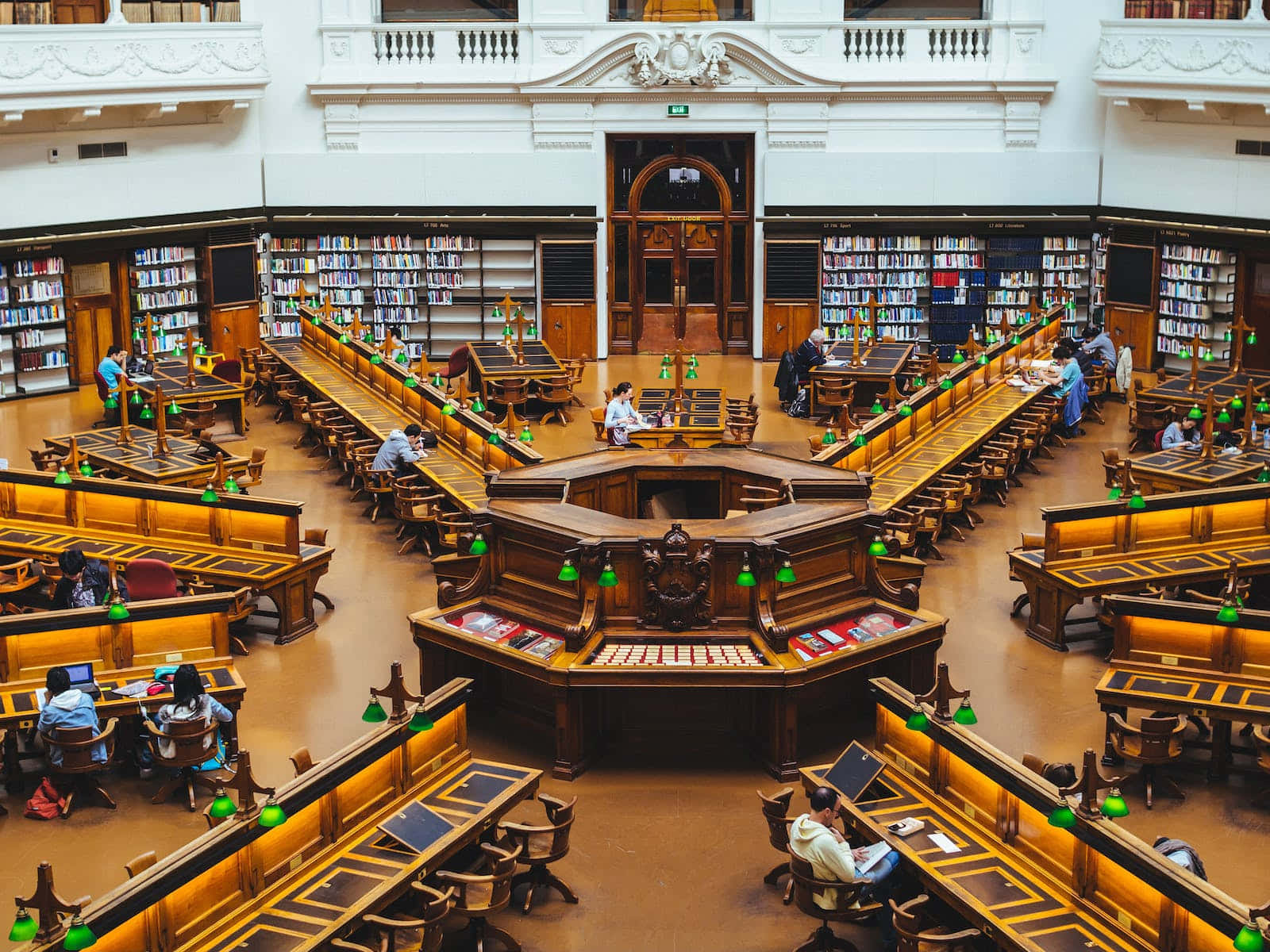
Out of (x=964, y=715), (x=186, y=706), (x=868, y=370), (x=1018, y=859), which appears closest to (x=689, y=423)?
(x=868, y=370)

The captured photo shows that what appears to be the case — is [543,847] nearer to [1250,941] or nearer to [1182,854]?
[1182,854]

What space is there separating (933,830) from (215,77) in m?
16.5

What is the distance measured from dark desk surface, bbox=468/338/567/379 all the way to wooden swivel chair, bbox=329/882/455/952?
11.5 m

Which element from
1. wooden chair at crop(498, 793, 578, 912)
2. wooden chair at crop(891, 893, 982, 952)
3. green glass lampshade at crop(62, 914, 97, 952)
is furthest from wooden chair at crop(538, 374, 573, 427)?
green glass lampshade at crop(62, 914, 97, 952)

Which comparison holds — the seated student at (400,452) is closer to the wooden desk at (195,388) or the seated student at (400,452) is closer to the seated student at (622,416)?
the seated student at (622,416)

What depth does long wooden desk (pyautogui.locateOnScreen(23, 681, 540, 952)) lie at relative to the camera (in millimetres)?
7621

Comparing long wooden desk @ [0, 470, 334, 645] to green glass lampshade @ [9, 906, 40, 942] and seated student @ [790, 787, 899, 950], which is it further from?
green glass lampshade @ [9, 906, 40, 942]

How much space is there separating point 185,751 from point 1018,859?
499 cm

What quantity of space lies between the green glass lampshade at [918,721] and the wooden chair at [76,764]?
4.84 meters

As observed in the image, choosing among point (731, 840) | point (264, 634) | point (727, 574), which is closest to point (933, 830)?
point (731, 840)

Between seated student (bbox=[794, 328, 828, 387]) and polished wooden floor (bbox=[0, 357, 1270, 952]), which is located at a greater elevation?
seated student (bbox=[794, 328, 828, 387])

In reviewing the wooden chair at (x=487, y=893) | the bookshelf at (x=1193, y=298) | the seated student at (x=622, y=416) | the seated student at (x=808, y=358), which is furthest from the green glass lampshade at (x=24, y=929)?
the bookshelf at (x=1193, y=298)

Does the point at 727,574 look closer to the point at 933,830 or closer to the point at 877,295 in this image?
the point at 933,830

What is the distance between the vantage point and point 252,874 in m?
8.16
